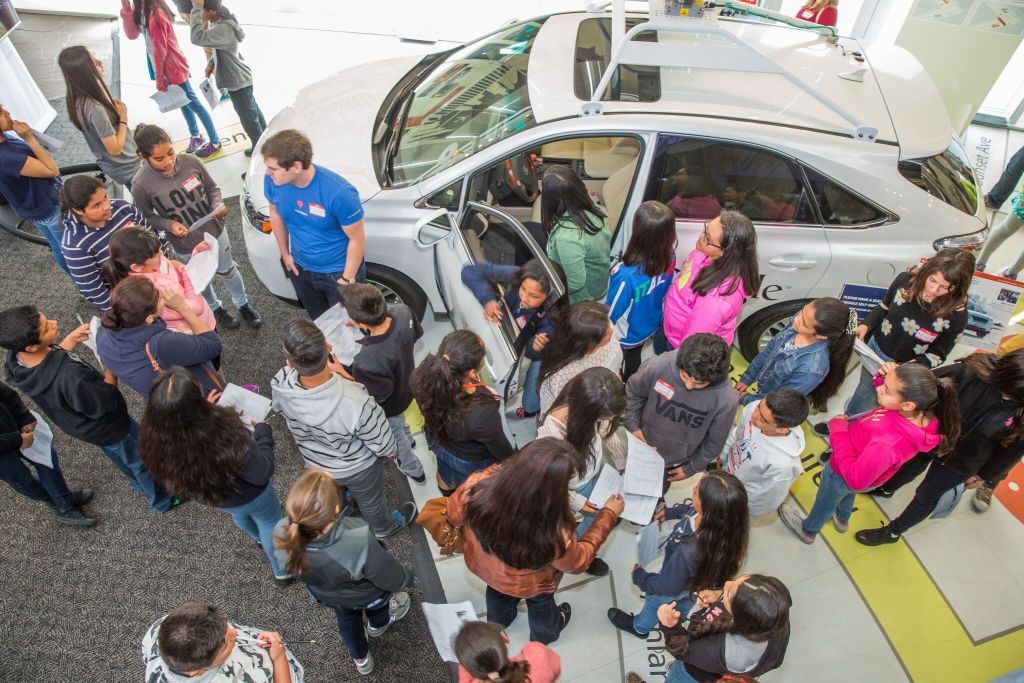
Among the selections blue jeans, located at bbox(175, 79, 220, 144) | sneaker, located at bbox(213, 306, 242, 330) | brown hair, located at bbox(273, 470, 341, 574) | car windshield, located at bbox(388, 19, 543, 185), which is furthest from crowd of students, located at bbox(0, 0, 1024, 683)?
blue jeans, located at bbox(175, 79, 220, 144)

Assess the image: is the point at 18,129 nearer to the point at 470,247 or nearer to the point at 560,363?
the point at 470,247

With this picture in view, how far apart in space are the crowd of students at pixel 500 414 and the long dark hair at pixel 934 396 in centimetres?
1

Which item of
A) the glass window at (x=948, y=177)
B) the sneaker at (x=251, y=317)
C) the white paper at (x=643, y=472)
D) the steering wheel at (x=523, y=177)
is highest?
the glass window at (x=948, y=177)

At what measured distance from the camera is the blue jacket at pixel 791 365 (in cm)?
303

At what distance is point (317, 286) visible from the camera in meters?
3.86

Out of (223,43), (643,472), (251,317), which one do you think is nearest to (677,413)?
(643,472)

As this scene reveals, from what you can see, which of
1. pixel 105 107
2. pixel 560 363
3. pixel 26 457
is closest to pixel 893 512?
pixel 560 363

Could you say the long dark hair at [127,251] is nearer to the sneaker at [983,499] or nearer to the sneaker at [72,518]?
the sneaker at [72,518]

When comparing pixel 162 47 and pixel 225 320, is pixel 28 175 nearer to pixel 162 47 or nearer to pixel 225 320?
pixel 225 320

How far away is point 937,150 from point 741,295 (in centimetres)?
155

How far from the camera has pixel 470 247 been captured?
3.49 m

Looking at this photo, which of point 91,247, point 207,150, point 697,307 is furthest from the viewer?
point 207,150

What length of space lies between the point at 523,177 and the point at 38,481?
331 cm

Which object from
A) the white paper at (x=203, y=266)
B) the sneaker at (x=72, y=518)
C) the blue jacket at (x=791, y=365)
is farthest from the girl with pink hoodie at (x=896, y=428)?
the sneaker at (x=72, y=518)
